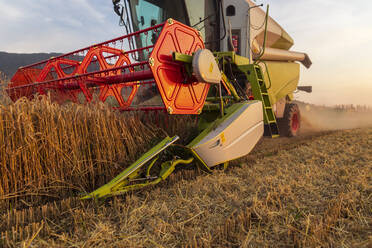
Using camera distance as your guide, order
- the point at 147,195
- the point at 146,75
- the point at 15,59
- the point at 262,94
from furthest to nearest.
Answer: the point at 15,59 < the point at 262,94 < the point at 146,75 < the point at 147,195

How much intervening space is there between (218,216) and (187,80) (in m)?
1.45

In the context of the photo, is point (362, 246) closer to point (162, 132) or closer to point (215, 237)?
point (215, 237)

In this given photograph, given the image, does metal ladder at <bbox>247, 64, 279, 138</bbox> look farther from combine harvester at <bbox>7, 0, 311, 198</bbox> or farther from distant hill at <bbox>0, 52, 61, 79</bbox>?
distant hill at <bbox>0, 52, 61, 79</bbox>

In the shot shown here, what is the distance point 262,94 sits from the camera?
12.4ft

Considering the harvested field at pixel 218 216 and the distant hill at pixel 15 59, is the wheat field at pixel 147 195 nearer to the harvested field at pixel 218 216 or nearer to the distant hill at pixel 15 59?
the harvested field at pixel 218 216

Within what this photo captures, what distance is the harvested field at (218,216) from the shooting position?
51.6 inches

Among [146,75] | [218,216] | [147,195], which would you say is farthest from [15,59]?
[218,216]

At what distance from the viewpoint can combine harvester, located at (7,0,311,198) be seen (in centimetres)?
228

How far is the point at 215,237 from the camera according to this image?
1.31 m

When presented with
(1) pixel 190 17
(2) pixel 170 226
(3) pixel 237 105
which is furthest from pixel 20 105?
(1) pixel 190 17

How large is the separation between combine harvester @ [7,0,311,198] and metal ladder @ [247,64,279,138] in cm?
2

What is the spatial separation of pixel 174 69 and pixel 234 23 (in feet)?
9.72

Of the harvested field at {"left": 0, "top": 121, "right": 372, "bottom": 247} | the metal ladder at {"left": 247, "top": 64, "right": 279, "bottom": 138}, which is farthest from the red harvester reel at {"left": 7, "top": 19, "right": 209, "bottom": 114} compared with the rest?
the metal ladder at {"left": 247, "top": 64, "right": 279, "bottom": 138}

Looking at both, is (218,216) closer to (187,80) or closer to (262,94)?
(187,80)
